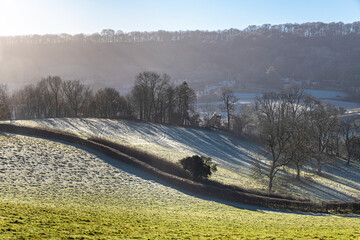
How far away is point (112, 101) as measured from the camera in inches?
3708

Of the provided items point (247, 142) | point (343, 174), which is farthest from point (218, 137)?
point (343, 174)

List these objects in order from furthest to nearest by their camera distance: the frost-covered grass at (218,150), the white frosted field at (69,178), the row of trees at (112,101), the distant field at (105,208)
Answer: the row of trees at (112,101) → the frost-covered grass at (218,150) → the white frosted field at (69,178) → the distant field at (105,208)

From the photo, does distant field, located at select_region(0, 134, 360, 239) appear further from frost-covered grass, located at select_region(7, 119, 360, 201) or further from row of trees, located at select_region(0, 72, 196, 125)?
row of trees, located at select_region(0, 72, 196, 125)

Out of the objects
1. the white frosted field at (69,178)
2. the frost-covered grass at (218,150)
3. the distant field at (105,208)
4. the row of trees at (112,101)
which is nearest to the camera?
the distant field at (105,208)

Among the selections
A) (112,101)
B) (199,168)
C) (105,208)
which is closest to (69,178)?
→ (105,208)

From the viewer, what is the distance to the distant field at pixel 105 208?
17.6m

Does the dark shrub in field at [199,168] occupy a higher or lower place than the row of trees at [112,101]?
lower

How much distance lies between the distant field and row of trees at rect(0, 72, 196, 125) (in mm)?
47691

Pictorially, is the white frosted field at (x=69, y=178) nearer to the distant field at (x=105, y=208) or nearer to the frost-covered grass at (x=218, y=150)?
the distant field at (x=105, y=208)

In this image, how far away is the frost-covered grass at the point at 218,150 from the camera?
4812cm

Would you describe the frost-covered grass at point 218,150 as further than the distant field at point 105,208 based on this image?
Answer: Yes

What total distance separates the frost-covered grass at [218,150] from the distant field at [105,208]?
41.2ft

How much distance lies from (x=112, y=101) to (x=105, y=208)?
234 feet

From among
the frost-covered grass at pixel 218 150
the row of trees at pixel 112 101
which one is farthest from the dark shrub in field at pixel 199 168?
the row of trees at pixel 112 101
